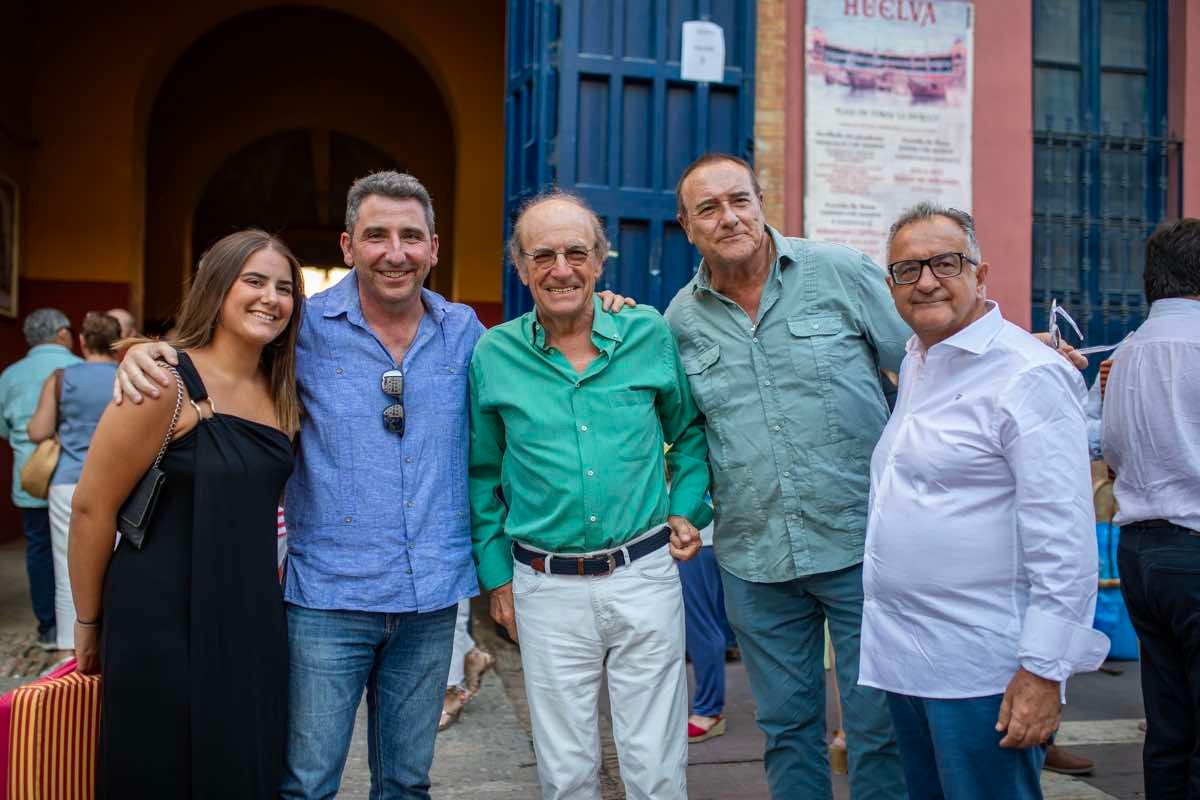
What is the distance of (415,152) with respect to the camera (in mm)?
12711

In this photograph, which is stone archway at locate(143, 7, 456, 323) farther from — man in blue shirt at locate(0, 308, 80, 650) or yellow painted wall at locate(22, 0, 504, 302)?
man in blue shirt at locate(0, 308, 80, 650)

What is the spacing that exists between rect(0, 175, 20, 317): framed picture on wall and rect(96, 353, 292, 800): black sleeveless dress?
26.4 ft

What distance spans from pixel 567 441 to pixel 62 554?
4321 mm

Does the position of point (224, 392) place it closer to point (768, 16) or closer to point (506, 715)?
point (506, 715)

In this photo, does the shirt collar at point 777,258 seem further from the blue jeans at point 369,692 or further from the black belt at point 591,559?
the blue jeans at point 369,692

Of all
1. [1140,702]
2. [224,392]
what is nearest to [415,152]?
[1140,702]

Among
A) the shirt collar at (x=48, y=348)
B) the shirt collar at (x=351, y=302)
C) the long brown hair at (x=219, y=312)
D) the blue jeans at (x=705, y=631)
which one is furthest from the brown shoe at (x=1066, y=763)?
the shirt collar at (x=48, y=348)

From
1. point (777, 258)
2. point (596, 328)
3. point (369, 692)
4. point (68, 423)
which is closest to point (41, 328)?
point (68, 423)

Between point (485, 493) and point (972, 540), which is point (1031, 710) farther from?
point (485, 493)

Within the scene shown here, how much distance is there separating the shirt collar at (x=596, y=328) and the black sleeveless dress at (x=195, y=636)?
0.72 meters

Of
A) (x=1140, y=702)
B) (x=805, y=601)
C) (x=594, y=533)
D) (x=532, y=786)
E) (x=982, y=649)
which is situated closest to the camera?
(x=982, y=649)

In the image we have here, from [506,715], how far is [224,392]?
9.38 ft

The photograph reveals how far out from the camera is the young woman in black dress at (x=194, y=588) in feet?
7.26

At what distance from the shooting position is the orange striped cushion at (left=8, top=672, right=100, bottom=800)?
2.17 metres
